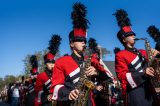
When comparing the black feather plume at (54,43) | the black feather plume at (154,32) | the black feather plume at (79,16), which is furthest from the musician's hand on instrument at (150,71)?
the black feather plume at (54,43)

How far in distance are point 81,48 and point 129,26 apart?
1221 millimetres

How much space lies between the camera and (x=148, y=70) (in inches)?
240

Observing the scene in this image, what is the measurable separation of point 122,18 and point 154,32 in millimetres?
876

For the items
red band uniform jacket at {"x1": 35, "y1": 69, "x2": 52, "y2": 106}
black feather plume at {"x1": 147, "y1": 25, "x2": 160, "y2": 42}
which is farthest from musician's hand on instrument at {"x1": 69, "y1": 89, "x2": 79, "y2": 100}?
red band uniform jacket at {"x1": 35, "y1": 69, "x2": 52, "y2": 106}

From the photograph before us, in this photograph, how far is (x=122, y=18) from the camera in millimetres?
7758

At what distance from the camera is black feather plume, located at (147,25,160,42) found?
8.13m

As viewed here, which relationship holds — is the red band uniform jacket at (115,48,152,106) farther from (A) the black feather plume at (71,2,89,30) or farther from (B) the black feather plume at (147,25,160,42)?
(B) the black feather plume at (147,25,160,42)

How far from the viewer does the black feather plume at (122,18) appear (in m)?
7.69

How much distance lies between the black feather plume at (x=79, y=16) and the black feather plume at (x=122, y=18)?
86 centimetres

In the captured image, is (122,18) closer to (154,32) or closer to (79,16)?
(154,32)

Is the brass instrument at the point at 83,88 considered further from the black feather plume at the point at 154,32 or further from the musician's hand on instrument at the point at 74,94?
the black feather plume at the point at 154,32

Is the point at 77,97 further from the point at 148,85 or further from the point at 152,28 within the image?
the point at 152,28

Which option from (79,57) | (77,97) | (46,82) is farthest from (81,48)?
(46,82)

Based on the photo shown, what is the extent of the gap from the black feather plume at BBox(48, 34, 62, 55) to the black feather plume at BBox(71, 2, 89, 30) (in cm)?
331
